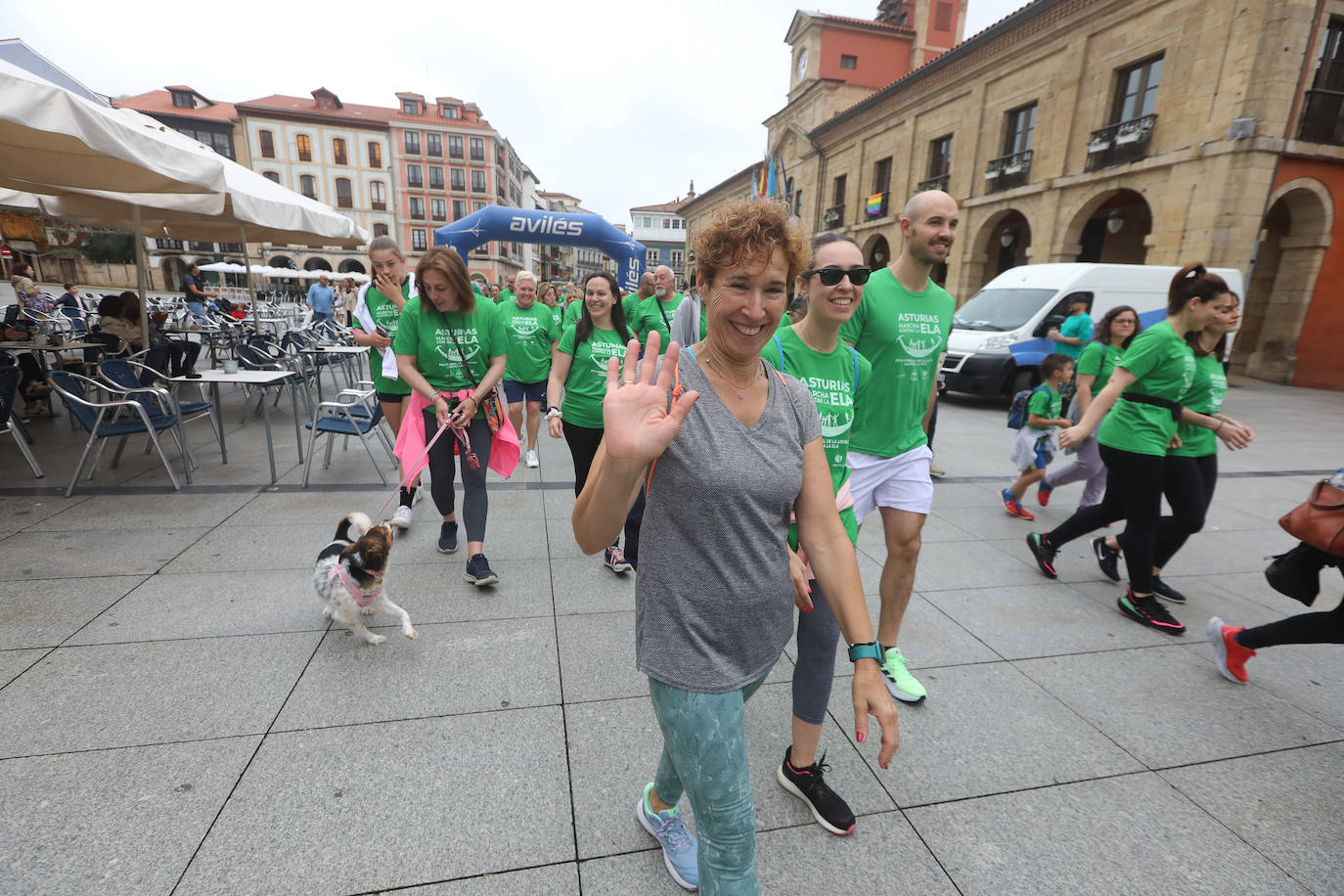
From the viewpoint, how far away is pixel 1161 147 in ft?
44.3

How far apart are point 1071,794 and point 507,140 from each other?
71521 millimetres

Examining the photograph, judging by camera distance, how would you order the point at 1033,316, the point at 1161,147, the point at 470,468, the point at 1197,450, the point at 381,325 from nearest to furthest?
the point at 1197,450, the point at 470,468, the point at 381,325, the point at 1033,316, the point at 1161,147

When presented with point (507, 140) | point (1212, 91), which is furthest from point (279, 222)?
point (507, 140)

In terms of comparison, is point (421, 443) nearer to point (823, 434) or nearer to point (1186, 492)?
point (823, 434)

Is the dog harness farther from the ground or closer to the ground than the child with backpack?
closer to the ground

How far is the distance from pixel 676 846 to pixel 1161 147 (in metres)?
18.3

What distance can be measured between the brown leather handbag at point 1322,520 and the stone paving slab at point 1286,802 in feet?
2.86

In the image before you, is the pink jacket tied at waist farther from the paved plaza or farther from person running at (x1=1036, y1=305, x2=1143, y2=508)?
person running at (x1=1036, y1=305, x2=1143, y2=508)

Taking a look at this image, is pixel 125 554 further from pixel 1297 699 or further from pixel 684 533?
pixel 1297 699

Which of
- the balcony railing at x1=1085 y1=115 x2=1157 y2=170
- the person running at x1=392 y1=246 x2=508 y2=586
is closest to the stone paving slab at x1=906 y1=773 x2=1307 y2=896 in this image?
the person running at x1=392 y1=246 x2=508 y2=586

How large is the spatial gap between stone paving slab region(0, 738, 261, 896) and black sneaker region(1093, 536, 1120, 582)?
4922 millimetres

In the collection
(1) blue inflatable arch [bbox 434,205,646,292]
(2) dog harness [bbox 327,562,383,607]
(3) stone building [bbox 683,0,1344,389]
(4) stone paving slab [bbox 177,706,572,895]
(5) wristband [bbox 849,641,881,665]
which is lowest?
(4) stone paving slab [bbox 177,706,572,895]

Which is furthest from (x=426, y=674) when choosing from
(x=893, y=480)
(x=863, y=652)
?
(x=893, y=480)

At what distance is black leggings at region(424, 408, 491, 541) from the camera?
3635mm
